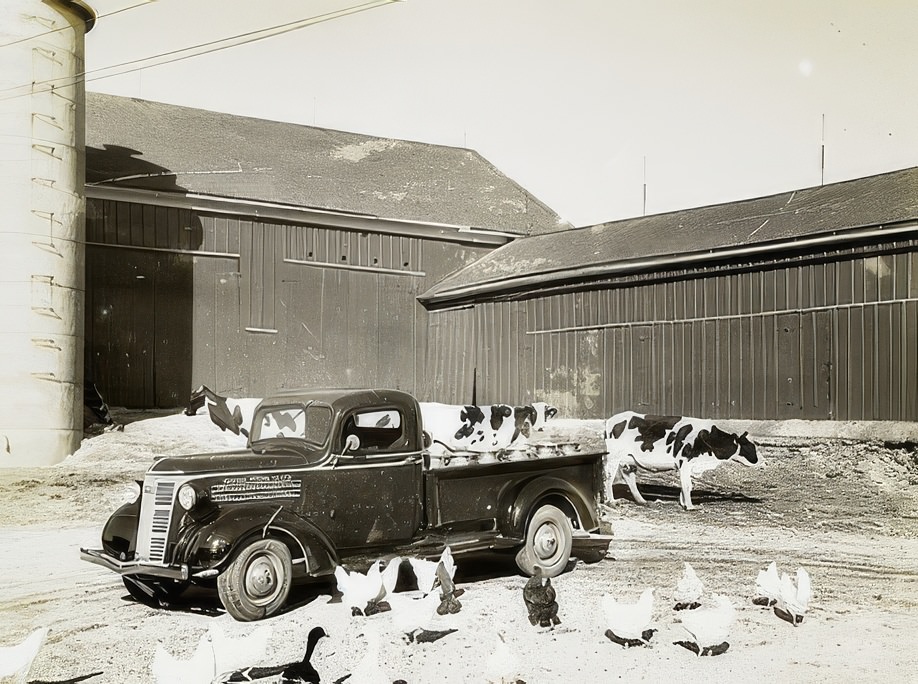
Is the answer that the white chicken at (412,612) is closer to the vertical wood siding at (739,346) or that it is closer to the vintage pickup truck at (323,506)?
the vintage pickup truck at (323,506)

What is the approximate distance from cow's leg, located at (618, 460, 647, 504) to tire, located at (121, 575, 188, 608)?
5.06 metres

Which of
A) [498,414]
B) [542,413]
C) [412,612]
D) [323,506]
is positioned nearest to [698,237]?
[542,413]

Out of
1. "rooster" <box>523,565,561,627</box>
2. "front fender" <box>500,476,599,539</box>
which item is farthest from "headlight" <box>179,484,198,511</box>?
"front fender" <box>500,476,599,539</box>

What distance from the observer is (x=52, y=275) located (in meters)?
6.07

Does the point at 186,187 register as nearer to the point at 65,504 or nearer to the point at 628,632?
the point at 65,504

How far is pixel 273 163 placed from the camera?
340 inches

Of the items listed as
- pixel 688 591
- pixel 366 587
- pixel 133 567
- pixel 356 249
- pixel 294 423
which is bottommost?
pixel 688 591

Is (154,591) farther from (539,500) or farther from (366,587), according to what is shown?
(539,500)

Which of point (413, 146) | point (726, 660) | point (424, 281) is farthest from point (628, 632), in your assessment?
point (424, 281)

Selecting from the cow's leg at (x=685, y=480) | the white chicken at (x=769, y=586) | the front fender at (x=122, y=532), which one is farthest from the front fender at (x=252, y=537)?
the cow's leg at (x=685, y=480)

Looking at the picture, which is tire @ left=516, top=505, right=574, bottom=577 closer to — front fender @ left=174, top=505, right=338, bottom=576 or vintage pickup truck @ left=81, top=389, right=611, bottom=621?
vintage pickup truck @ left=81, top=389, right=611, bottom=621

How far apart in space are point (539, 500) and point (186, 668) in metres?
3.01

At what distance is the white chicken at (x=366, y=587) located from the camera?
512 cm

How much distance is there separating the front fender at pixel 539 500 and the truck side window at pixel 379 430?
94 centimetres
